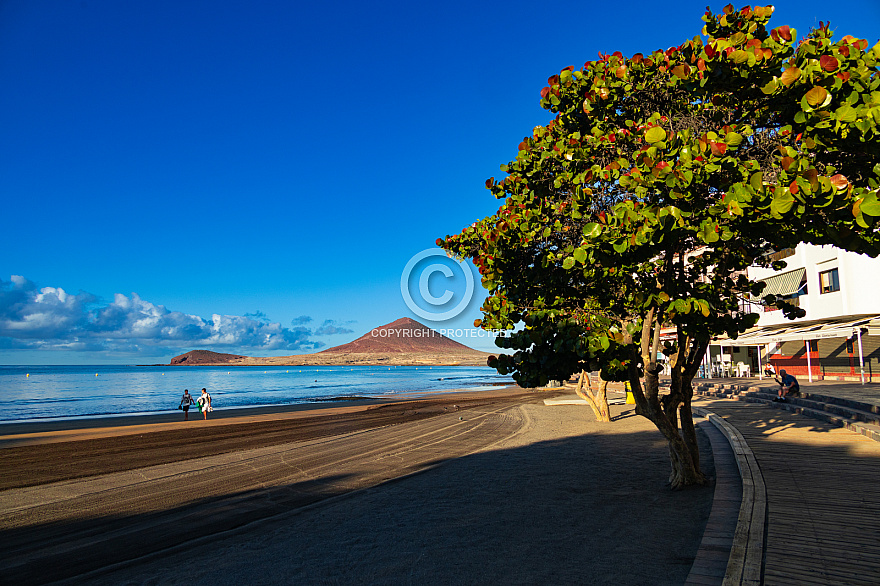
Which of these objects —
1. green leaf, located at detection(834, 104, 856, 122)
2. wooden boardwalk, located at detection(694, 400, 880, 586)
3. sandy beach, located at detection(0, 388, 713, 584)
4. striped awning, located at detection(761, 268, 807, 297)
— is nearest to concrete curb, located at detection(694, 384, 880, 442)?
wooden boardwalk, located at detection(694, 400, 880, 586)

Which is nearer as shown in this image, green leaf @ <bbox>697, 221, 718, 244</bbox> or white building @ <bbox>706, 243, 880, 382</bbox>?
green leaf @ <bbox>697, 221, 718, 244</bbox>

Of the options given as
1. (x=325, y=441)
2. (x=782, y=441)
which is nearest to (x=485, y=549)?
(x=782, y=441)

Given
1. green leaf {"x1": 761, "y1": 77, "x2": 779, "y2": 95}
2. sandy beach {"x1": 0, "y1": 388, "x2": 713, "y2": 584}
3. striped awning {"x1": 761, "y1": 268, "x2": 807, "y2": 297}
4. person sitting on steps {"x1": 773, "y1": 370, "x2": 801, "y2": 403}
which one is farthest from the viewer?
striped awning {"x1": 761, "y1": 268, "x2": 807, "y2": 297}

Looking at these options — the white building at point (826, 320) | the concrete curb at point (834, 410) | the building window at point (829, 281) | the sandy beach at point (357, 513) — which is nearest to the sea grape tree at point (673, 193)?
the sandy beach at point (357, 513)

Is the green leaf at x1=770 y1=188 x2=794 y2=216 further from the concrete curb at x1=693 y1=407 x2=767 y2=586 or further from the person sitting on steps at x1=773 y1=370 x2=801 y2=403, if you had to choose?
the person sitting on steps at x1=773 y1=370 x2=801 y2=403

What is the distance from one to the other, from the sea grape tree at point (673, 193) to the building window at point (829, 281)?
2621cm

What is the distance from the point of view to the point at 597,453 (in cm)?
1219

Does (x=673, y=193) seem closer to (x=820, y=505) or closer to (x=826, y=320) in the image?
(x=820, y=505)

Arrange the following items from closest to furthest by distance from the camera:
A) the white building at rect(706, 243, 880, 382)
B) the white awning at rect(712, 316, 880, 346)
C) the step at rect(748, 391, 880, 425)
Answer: the step at rect(748, 391, 880, 425) < the white awning at rect(712, 316, 880, 346) < the white building at rect(706, 243, 880, 382)

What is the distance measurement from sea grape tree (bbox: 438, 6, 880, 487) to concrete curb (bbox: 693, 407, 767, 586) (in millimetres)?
922

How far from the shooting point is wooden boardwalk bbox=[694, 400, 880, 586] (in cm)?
428

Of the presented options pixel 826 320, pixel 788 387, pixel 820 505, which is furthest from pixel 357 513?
pixel 826 320

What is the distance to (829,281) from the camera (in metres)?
28.1

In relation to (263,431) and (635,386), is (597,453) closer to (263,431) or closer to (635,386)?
(635,386)
